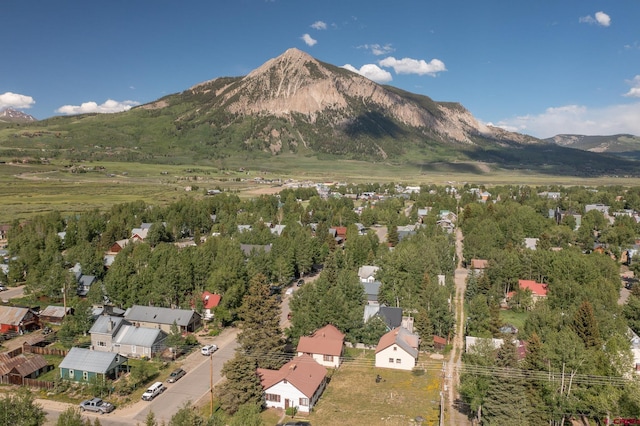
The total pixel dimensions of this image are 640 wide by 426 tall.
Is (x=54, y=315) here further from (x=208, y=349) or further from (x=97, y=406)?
(x=97, y=406)

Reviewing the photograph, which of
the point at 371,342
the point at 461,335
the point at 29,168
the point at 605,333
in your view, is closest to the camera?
the point at 605,333

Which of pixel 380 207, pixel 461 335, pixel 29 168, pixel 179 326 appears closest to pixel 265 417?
pixel 179 326

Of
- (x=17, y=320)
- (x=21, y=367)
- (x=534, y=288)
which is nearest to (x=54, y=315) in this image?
(x=17, y=320)

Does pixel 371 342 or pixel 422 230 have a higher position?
pixel 422 230

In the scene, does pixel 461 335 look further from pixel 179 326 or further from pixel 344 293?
pixel 179 326

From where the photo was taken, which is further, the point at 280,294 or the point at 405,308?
the point at 280,294
